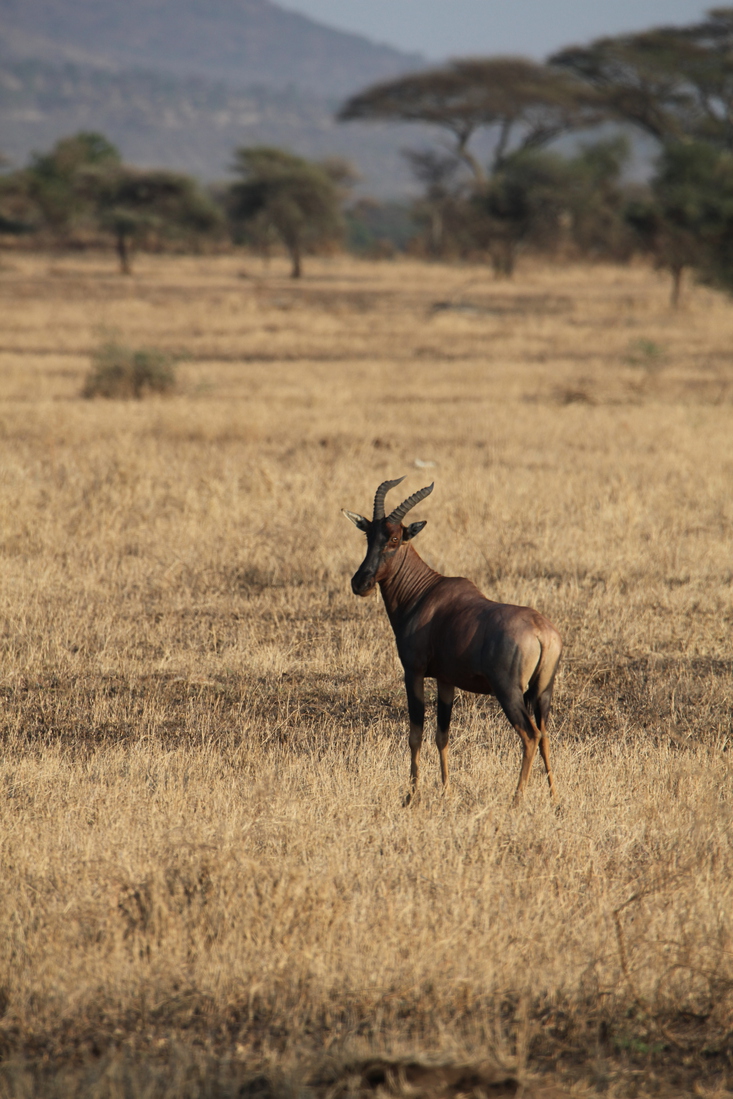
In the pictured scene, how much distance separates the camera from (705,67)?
50406mm

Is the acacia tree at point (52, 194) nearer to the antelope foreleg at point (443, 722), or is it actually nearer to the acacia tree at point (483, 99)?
the acacia tree at point (483, 99)

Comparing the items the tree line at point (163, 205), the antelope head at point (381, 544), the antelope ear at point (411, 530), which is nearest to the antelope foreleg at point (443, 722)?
the antelope head at point (381, 544)

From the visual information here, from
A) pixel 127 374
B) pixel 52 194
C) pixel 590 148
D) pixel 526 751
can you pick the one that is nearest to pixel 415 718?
pixel 526 751

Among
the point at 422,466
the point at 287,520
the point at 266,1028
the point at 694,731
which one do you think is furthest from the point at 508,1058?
the point at 422,466

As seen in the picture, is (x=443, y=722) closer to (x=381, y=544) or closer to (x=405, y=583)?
(x=405, y=583)

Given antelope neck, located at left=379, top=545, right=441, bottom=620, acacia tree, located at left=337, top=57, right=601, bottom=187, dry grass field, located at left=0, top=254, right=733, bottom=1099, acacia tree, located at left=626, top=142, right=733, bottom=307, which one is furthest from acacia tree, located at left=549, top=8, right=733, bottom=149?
antelope neck, located at left=379, top=545, right=441, bottom=620

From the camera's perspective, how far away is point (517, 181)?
45062mm

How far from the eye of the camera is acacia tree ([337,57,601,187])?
201 ft

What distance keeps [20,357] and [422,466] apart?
12.5m

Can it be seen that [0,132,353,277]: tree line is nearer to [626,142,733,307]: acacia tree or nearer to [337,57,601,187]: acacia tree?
[337,57,601,187]: acacia tree

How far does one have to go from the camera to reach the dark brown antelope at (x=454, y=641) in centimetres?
458

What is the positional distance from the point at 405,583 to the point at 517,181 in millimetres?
43418

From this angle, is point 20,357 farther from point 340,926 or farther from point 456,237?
point 456,237

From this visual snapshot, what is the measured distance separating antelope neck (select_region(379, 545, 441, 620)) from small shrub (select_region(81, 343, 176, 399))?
13363 millimetres
